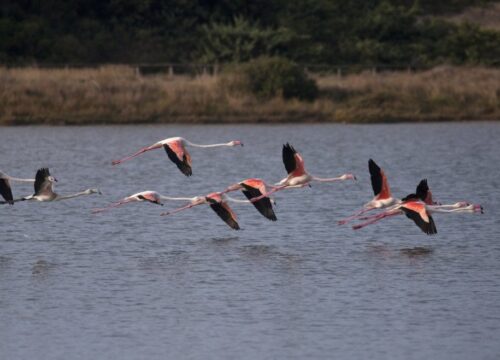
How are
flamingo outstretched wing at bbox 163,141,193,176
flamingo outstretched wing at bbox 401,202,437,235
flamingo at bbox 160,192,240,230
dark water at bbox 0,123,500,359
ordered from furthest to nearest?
flamingo at bbox 160,192,240,230 → flamingo outstretched wing at bbox 163,141,193,176 → flamingo outstretched wing at bbox 401,202,437,235 → dark water at bbox 0,123,500,359

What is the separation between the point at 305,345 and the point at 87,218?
8380mm

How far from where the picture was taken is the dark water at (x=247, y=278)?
37.5 feet

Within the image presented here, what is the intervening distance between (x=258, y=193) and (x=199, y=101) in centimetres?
1843

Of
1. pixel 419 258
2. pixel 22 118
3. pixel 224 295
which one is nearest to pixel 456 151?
pixel 22 118

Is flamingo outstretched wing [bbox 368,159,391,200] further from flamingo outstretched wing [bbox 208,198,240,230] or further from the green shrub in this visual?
the green shrub

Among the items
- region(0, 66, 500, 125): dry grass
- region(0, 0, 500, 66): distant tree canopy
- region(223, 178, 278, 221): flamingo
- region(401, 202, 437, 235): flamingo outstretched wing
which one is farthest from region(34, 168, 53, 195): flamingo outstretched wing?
region(0, 0, 500, 66): distant tree canopy

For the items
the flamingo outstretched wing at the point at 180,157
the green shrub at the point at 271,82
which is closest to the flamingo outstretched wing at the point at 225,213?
the flamingo outstretched wing at the point at 180,157

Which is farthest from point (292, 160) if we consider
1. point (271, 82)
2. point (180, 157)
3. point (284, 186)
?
point (271, 82)

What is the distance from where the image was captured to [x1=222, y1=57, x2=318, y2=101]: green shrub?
115 ft

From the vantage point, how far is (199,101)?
34.6 meters

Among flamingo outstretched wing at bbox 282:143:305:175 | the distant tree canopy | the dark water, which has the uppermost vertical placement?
the distant tree canopy

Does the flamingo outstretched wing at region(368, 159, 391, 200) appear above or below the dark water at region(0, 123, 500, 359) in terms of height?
above

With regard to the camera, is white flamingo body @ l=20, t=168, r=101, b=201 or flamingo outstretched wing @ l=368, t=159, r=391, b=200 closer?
white flamingo body @ l=20, t=168, r=101, b=201

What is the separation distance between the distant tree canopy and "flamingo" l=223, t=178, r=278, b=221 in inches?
1014
